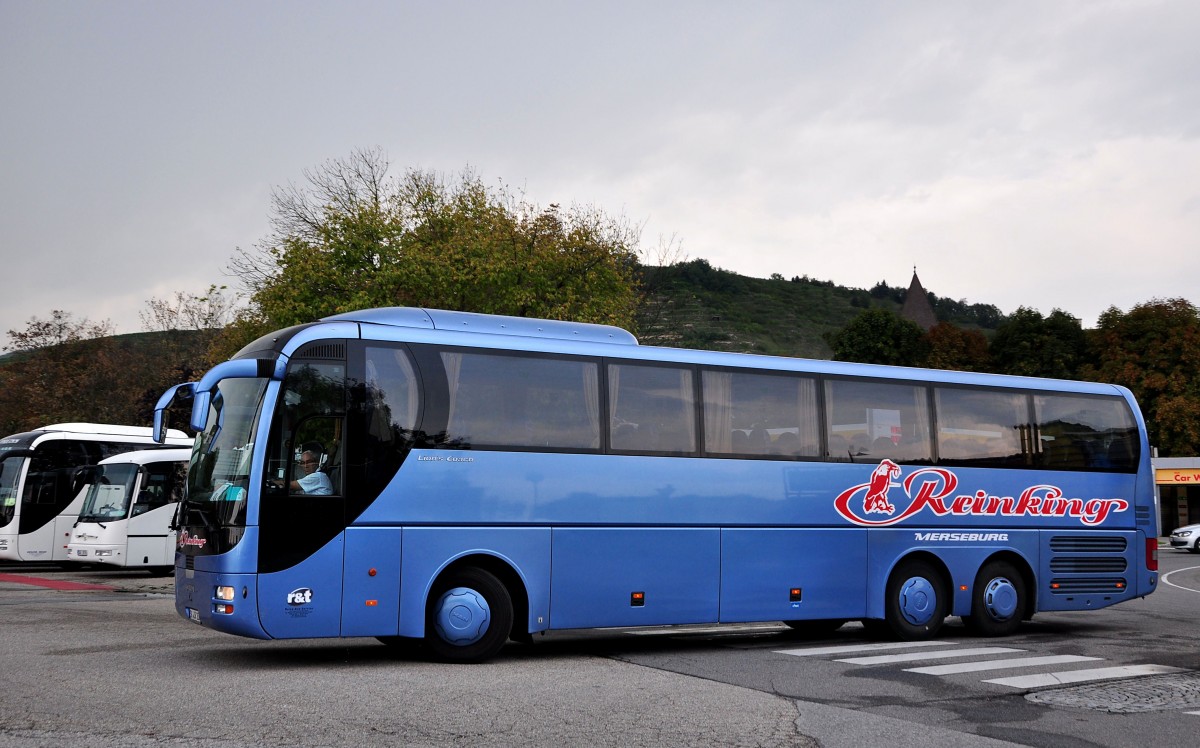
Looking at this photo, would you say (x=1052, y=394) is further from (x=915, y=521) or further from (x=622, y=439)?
(x=622, y=439)

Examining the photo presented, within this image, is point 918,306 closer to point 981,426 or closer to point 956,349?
point 956,349

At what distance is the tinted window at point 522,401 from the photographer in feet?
39.0

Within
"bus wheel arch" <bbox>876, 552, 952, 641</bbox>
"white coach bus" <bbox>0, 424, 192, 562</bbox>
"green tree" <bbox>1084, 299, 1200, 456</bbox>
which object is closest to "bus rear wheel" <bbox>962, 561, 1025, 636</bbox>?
"bus wheel arch" <bbox>876, 552, 952, 641</bbox>

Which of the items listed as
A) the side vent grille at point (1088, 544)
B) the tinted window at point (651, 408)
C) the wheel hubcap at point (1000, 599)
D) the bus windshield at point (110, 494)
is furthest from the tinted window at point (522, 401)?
the bus windshield at point (110, 494)

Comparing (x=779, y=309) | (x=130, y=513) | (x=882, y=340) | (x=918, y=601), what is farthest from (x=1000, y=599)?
(x=779, y=309)

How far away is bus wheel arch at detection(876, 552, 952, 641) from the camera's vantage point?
14.8 m

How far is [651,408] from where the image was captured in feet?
42.6

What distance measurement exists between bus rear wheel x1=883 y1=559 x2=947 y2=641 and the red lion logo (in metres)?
0.84

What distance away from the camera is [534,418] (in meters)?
12.2

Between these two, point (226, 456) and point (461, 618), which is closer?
point (226, 456)

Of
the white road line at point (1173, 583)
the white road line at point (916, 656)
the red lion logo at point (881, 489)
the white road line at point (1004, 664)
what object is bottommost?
the white road line at point (1004, 664)

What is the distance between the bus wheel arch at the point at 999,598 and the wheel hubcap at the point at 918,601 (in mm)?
740

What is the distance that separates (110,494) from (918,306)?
120795 mm

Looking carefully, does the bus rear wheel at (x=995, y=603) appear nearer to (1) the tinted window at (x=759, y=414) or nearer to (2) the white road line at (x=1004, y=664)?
(2) the white road line at (x=1004, y=664)
